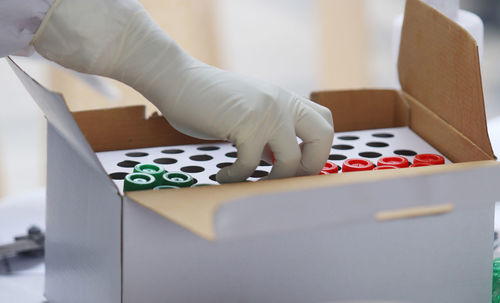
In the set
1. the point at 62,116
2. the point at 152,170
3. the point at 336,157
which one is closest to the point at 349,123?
the point at 336,157

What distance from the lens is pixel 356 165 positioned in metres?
0.83

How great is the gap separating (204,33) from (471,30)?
61.5 inches

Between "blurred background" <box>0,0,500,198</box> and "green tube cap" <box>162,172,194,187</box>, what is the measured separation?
106 centimetres

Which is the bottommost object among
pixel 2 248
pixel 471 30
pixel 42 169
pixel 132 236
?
pixel 42 169

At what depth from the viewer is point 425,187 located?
1.93ft

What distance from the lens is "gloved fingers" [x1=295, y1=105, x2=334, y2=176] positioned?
76cm

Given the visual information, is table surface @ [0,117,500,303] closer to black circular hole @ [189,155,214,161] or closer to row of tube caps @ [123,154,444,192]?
row of tube caps @ [123,154,444,192]

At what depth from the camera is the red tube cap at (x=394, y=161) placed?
82 centimetres

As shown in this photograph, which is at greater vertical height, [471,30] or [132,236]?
[471,30]

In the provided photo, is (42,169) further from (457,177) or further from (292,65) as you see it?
(457,177)

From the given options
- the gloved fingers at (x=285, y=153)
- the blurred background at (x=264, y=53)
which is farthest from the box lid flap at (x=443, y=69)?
the blurred background at (x=264, y=53)

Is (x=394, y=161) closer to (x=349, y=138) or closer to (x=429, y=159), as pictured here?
(x=429, y=159)

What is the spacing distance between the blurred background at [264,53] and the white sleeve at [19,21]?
1.00 m

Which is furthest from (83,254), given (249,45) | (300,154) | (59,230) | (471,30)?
(249,45)
